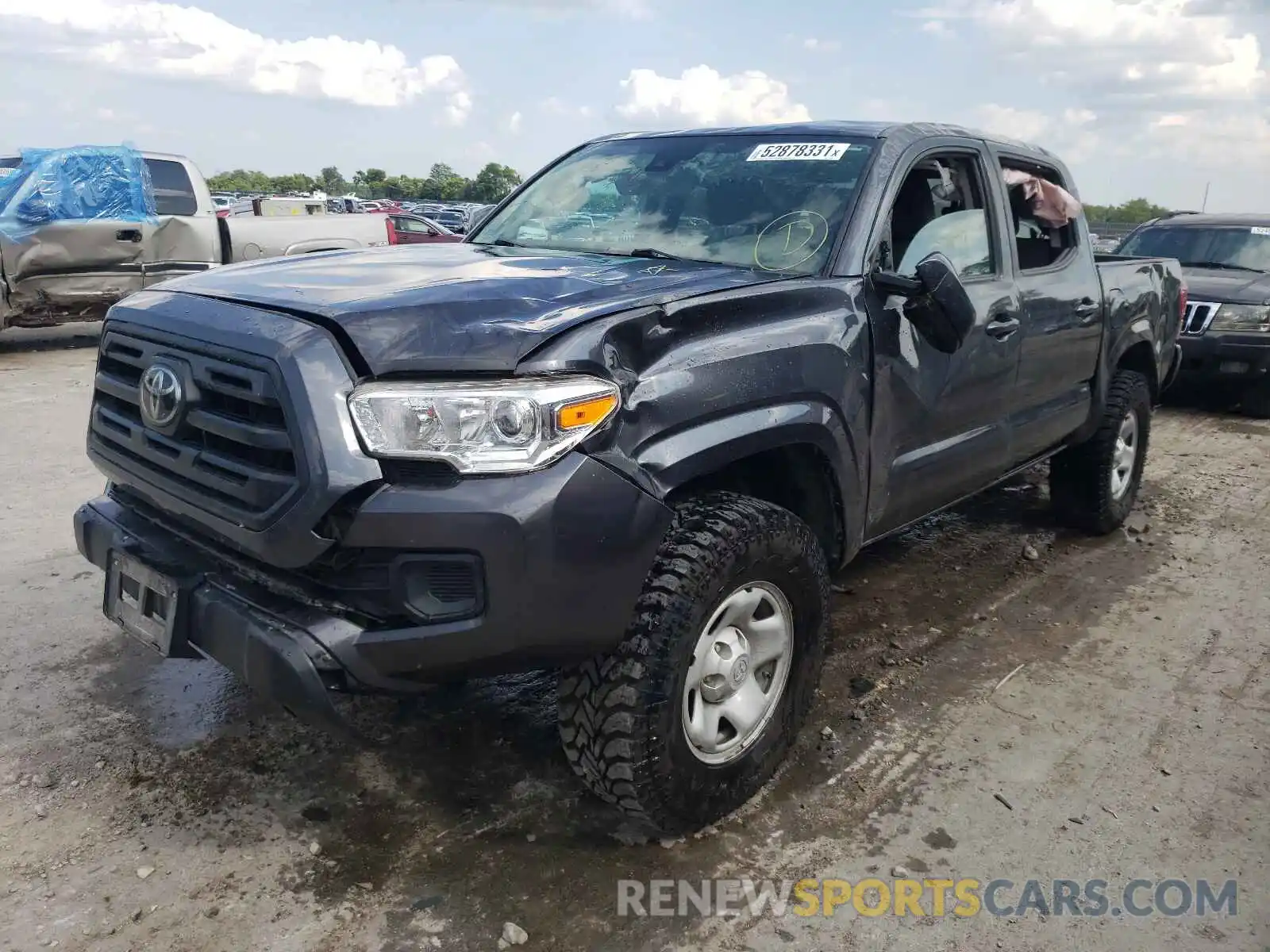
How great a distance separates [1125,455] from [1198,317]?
4.30 metres

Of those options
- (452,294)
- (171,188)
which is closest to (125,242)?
(171,188)

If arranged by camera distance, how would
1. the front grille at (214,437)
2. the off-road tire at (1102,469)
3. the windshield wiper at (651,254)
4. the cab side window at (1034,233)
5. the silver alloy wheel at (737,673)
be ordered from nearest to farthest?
the front grille at (214,437) < the silver alloy wheel at (737,673) < the windshield wiper at (651,254) < the cab side window at (1034,233) < the off-road tire at (1102,469)

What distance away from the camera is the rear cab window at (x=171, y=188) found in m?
10.5

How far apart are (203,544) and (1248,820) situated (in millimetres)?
2974

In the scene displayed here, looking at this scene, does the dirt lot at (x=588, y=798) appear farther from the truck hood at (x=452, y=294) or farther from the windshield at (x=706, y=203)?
the windshield at (x=706, y=203)

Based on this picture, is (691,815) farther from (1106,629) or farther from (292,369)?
(1106,629)

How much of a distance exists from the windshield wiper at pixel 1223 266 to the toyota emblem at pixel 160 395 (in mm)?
9768

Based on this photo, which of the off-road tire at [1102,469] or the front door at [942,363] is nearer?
the front door at [942,363]

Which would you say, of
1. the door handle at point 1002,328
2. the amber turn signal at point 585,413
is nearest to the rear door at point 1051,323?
the door handle at point 1002,328

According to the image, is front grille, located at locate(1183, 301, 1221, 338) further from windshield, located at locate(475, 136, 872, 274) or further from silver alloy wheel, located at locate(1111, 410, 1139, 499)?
windshield, located at locate(475, 136, 872, 274)

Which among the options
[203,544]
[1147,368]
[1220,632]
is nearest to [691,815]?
[203,544]

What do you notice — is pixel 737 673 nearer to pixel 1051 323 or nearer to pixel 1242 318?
pixel 1051 323

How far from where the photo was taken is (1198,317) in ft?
A: 29.1

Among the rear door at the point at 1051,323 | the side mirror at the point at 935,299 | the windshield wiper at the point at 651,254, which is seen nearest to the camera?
the side mirror at the point at 935,299
